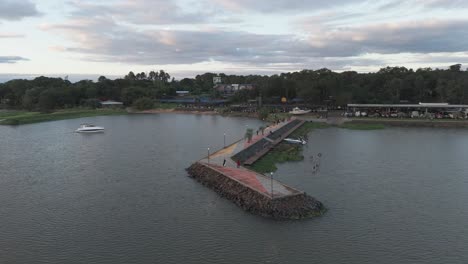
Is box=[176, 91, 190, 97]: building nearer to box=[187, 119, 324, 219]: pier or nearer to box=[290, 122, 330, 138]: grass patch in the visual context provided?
box=[290, 122, 330, 138]: grass patch

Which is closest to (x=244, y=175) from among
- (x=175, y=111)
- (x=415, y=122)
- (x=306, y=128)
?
(x=306, y=128)

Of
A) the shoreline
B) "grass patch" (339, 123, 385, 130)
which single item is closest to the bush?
the shoreline

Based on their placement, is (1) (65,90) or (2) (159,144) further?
(1) (65,90)

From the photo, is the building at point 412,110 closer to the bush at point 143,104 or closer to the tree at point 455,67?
the tree at point 455,67

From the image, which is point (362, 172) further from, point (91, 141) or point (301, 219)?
point (91, 141)

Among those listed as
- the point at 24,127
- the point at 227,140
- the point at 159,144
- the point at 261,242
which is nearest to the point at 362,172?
the point at 261,242

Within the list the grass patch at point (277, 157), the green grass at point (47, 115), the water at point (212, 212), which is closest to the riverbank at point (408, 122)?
the water at point (212, 212)
